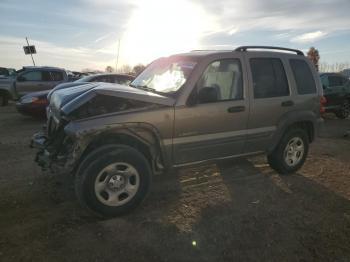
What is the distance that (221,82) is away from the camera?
448 centimetres

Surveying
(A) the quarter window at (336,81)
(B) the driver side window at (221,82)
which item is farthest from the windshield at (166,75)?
(A) the quarter window at (336,81)

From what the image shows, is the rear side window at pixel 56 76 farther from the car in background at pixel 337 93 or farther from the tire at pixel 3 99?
the car in background at pixel 337 93

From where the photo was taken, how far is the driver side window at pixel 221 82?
4203mm

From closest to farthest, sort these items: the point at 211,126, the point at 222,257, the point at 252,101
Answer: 1. the point at 222,257
2. the point at 211,126
3. the point at 252,101

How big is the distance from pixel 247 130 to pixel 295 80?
1.27 m

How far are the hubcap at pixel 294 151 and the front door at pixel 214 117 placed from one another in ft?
3.61

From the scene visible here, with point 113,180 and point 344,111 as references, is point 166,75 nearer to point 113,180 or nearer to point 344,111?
point 113,180

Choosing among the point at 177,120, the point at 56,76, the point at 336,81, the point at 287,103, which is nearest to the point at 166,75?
the point at 177,120

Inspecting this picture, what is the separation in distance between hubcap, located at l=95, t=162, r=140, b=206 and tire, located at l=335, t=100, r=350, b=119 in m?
10.7

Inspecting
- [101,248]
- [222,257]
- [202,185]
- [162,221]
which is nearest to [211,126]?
[202,185]

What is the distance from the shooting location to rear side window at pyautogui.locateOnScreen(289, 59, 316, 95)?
5.24m

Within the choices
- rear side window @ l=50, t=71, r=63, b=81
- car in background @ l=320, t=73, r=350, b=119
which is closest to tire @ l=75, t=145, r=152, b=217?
car in background @ l=320, t=73, r=350, b=119

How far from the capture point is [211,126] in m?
4.34

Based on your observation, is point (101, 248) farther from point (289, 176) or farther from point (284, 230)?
point (289, 176)
